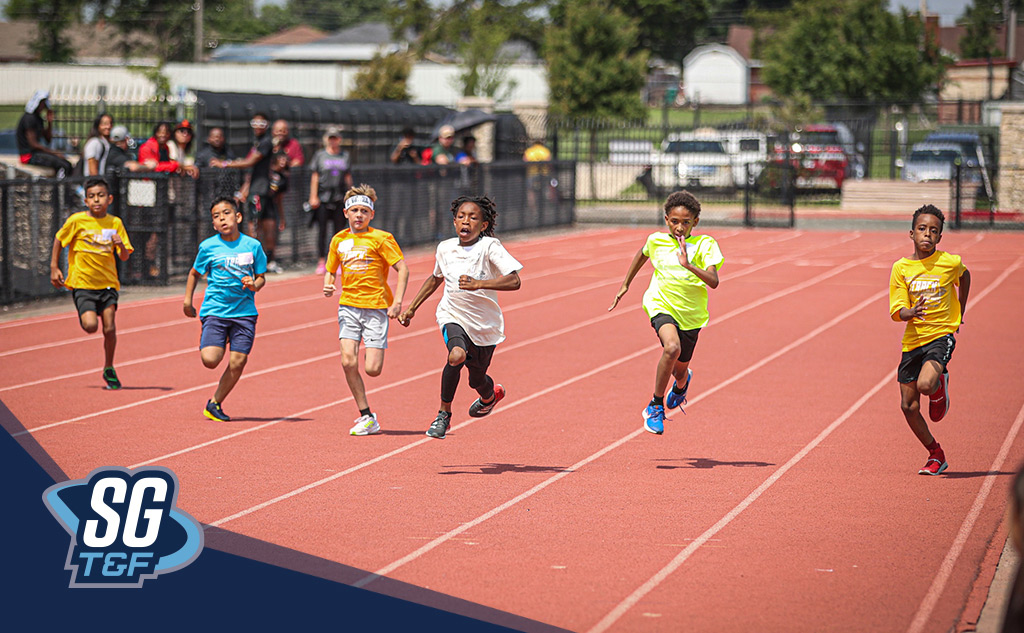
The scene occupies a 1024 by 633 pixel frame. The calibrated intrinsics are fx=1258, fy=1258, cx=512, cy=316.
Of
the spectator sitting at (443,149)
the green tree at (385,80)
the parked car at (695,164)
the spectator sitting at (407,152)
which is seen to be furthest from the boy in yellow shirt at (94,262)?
the green tree at (385,80)

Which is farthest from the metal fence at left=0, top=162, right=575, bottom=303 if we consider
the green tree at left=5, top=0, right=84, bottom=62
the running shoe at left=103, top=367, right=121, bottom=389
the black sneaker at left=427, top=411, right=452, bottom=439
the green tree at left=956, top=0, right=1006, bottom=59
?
the green tree at left=5, top=0, right=84, bottom=62

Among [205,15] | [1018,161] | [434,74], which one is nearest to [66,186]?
[1018,161]

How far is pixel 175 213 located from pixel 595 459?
34.4 feet

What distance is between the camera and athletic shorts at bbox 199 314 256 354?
31.1 ft

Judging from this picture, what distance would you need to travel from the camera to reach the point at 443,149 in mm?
23188

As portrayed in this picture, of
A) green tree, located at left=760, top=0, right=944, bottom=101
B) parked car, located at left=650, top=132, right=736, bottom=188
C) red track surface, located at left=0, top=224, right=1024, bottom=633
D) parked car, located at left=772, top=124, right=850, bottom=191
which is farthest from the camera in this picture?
green tree, located at left=760, top=0, right=944, bottom=101

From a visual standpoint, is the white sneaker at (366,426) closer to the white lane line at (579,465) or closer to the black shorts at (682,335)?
the white lane line at (579,465)

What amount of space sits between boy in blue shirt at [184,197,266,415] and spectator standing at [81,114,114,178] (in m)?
8.15

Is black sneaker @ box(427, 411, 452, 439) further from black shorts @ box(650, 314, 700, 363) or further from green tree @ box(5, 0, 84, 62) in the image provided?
green tree @ box(5, 0, 84, 62)

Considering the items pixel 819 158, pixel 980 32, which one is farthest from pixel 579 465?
pixel 980 32

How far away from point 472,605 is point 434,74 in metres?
56.9

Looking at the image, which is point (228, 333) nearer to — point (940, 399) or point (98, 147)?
point (940, 399)

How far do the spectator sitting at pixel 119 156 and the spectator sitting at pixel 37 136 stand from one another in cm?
85

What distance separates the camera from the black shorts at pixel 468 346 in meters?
8.23
